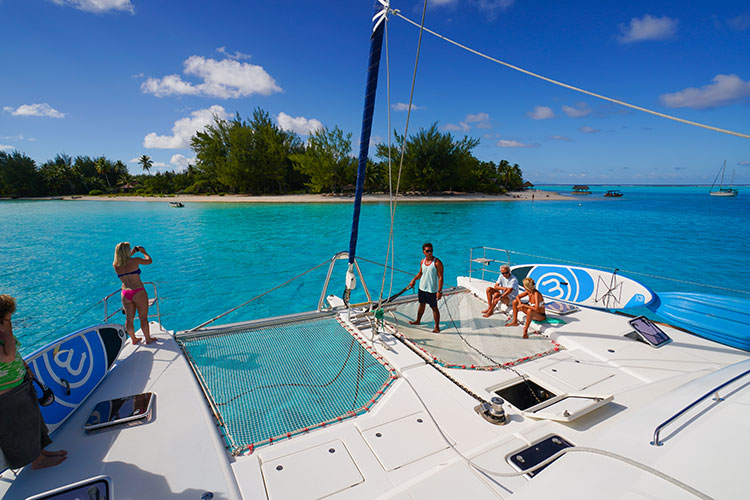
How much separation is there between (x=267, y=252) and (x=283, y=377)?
13982mm

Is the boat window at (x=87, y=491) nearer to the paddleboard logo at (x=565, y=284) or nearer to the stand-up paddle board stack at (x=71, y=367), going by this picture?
the stand-up paddle board stack at (x=71, y=367)

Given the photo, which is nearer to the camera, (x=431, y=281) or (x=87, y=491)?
(x=87, y=491)

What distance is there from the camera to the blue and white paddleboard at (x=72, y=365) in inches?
112

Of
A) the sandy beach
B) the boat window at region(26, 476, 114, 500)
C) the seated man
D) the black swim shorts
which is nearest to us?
the boat window at region(26, 476, 114, 500)

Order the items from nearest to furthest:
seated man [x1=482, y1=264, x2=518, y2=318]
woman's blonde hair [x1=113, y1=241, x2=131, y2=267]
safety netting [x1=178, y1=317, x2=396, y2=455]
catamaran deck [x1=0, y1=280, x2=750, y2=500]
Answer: catamaran deck [x1=0, y1=280, x2=750, y2=500], safety netting [x1=178, y1=317, x2=396, y2=455], woman's blonde hair [x1=113, y1=241, x2=131, y2=267], seated man [x1=482, y1=264, x2=518, y2=318]

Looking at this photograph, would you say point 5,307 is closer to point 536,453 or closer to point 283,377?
point 283,377

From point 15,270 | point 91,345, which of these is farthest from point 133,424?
point 15,270

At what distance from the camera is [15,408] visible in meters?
2.23

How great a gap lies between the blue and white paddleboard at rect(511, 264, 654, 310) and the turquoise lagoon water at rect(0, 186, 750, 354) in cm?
165

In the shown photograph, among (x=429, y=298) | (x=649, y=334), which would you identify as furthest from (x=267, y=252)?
(x=649, y=334)

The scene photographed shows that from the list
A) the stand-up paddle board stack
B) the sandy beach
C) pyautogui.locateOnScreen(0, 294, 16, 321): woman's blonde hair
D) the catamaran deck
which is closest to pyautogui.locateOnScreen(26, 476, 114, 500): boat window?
the catamaran deck

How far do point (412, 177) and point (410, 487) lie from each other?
48686mm

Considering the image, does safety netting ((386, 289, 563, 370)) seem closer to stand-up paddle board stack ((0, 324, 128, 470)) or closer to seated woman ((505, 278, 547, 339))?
seated woman ((505, 278, 547, 339))

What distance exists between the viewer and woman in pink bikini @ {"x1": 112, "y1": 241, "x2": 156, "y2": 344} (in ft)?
14.0
